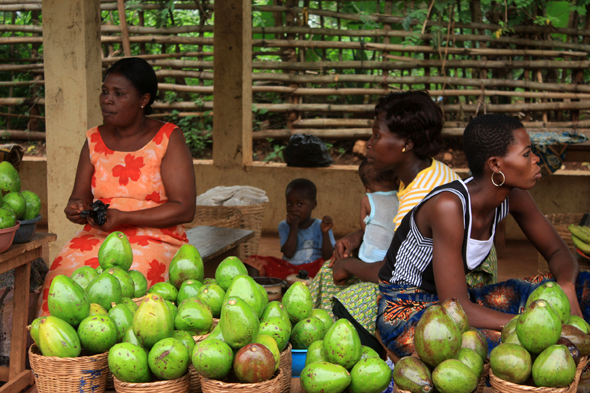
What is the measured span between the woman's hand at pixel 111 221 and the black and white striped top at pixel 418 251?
126 centimetres

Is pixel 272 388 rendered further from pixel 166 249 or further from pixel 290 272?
pixel 290 272

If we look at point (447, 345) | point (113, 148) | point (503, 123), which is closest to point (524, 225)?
point (503, 123)

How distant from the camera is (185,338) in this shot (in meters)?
1.35

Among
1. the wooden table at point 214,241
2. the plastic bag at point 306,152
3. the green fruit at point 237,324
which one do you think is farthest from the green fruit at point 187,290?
the plastic bag at point 306,152

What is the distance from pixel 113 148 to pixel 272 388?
1.94 m

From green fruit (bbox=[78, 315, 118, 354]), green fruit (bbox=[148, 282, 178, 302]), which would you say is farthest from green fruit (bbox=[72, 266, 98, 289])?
Result: green fruit (bbox=[78, 315, 118, 354])

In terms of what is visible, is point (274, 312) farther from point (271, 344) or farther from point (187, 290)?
point (187, 290)

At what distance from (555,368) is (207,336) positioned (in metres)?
0.82

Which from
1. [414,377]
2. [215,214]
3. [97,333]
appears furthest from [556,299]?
[215,214]

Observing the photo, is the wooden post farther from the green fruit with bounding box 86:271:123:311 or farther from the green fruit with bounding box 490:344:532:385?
the green fruit with bounding box 490:344:532:385

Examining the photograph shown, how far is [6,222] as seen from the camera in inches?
80.2

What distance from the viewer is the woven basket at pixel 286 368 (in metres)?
1.33

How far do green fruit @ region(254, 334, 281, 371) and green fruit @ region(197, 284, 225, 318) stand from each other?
269 millimetres

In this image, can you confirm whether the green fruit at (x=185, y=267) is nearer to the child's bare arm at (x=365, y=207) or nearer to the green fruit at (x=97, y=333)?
the green fruit at (x=97, y=333)
